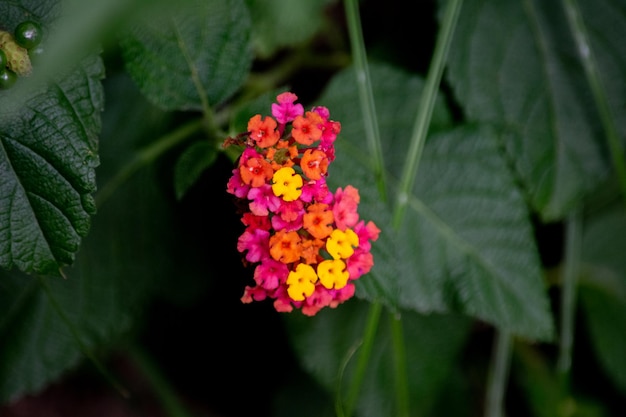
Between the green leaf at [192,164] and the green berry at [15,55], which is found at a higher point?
the green berry at [15,55]

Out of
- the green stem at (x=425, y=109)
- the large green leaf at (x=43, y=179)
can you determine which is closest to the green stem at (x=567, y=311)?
the green stem at (x=425, y=109)

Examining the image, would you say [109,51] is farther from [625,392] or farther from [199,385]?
[625,392]

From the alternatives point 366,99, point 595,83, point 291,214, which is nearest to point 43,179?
point 291,214

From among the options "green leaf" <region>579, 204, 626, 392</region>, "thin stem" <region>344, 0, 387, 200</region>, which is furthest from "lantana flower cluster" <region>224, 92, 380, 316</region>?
"green leaf" <region>579, 204, 626, 392</region>

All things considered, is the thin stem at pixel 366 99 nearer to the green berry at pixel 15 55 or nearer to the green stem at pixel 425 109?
the green stem at pixel 425 109

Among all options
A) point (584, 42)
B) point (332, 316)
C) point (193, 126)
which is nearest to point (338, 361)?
point (332, 316)

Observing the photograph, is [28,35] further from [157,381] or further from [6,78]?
[157,381]

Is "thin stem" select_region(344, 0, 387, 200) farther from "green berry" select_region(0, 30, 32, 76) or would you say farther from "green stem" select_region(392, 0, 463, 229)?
"green berry" select_region(0, 30, 32, 76)
